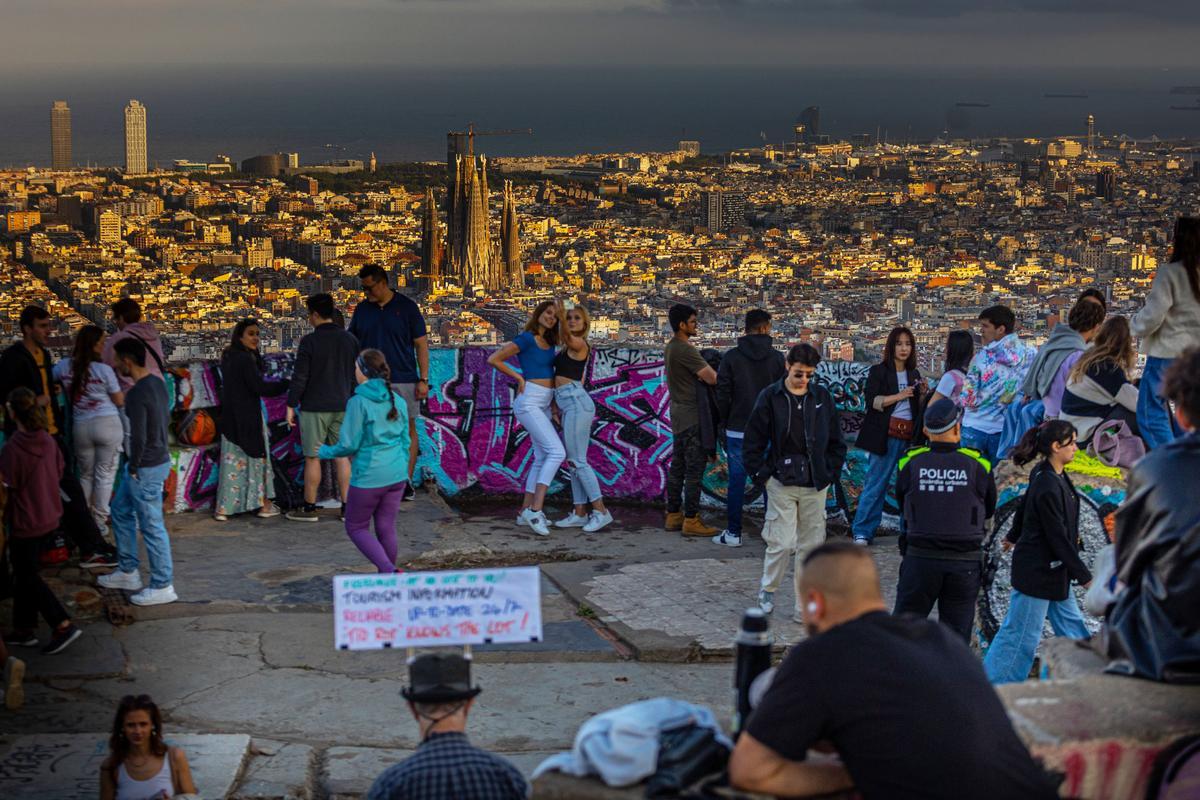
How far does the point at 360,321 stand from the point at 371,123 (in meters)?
50.1

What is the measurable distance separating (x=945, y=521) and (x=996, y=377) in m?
3.48

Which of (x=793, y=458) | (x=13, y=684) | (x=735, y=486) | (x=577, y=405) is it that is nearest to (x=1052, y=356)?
(x=793, y=458)

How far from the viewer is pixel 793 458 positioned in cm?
853

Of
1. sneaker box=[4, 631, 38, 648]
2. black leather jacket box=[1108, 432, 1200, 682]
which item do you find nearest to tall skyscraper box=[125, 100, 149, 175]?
sneaker box=[4, 631, 38, 648]

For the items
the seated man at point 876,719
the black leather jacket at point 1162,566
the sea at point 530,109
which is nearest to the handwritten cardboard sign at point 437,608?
the seated man at point 876,719

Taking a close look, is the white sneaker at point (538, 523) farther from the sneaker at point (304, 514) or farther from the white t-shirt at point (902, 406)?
the white t-shirt at point (902, 406)

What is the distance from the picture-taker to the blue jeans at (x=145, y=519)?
8453 millimetres

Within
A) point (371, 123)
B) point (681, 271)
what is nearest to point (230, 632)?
point (681, 271)

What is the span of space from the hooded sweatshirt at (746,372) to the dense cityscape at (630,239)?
1380 mm

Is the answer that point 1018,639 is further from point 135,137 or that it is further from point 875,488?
point 135,137

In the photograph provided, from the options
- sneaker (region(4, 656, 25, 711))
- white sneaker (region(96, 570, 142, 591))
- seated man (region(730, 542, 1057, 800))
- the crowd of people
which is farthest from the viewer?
white sneaker (region(96, 570, 142, 591))

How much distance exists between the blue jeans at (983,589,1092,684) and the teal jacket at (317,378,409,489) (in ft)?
11.4

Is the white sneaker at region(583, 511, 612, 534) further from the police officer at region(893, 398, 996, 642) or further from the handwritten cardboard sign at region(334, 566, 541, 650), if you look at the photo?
the handwritten cardboard sign at region(334, 566, 541, 650)

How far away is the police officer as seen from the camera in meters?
7.16
